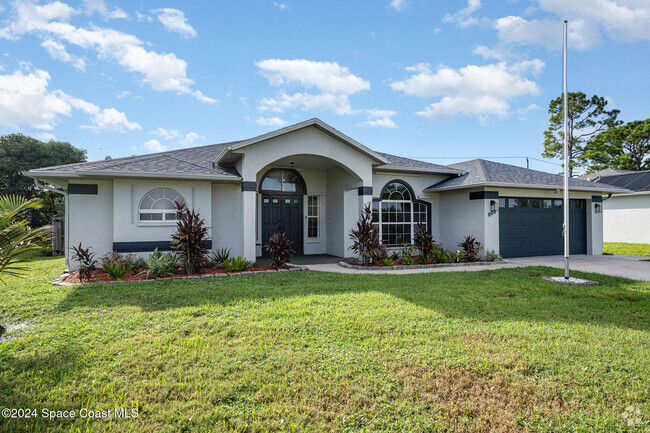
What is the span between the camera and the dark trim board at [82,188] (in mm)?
9836

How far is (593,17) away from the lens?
35.4ft

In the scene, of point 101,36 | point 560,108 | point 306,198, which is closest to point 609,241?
point 560,108

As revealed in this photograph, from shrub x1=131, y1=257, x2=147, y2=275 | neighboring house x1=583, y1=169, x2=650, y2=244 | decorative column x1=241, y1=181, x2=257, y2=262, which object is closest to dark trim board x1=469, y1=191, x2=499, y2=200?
decorative column x1=241, y1=181, x2=257, y2=262

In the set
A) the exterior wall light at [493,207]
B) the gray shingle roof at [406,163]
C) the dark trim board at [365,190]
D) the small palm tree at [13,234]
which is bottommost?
the small palm tree at [13,234]

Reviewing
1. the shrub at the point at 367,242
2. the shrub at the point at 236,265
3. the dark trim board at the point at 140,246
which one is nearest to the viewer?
the shrub at the point at 236,265

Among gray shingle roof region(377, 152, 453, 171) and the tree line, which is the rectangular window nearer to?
gray shingle roof region(377, 152, 453, 171)

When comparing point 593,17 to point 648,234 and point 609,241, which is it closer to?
point 648,234

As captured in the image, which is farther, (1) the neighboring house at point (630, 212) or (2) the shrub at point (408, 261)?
(1) the neighboring house at point (630, 212)

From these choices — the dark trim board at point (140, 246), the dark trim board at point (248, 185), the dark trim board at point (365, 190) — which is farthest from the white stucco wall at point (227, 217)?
the dark trim board at point (365, 190)

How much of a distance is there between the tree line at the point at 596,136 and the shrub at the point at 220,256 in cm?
3215

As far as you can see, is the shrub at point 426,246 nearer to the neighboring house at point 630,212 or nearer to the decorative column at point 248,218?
the decorative column at point 248,218

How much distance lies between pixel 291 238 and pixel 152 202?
5588mm

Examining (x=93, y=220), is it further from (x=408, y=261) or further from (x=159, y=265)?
(x=408, y=261)

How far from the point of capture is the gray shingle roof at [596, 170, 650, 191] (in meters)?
19.4
